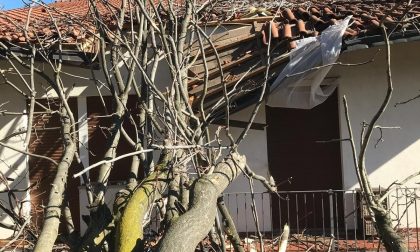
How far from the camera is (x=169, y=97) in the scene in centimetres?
472

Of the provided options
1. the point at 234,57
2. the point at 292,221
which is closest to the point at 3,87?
the point at 234,57

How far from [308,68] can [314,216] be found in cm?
277

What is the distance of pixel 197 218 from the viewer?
3.22 metres

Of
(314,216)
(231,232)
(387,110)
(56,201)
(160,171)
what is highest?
(387,110)

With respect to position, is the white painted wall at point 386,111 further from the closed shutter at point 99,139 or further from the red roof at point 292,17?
the closed shutter at point 99,139

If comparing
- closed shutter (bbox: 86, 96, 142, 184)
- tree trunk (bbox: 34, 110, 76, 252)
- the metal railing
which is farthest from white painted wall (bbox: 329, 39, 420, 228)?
tree trunk (bbox: 34, 110, 76, 252)

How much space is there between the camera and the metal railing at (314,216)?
852 centimetres

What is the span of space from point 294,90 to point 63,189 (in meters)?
4.91

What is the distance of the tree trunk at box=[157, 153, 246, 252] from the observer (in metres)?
3.04

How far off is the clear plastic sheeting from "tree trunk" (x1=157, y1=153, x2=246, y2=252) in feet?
13.7

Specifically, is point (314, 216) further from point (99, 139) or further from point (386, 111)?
point (99, 139)

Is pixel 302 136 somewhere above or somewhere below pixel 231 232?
above

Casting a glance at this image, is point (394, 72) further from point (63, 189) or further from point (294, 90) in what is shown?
point (63, 189)

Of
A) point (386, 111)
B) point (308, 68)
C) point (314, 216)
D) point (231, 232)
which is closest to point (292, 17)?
point (308, 68)
